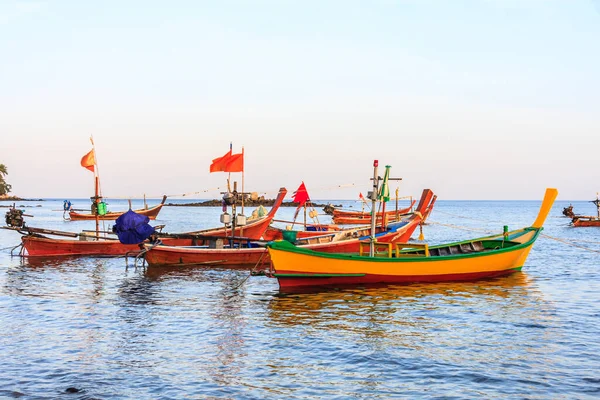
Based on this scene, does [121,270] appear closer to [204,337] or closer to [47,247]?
[47,247]

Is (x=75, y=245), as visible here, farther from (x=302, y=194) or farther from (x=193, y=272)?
(x=302, y=194)

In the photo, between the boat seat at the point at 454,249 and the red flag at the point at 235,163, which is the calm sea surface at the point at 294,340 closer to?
the boat seat at the point at 454,249

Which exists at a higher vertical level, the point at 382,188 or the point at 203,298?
the point at 382,188

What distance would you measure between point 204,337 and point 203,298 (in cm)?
650

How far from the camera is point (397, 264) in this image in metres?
24.3

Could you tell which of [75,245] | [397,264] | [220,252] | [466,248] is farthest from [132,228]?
[466,248]

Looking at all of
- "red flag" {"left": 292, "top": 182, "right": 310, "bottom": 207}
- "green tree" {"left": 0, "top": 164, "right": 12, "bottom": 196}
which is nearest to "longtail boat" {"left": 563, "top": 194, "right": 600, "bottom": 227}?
"red flag" {"left": 292, "top": 182, "right": 310, "bottom": 207}

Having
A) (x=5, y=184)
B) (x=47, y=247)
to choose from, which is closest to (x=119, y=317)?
(x=47, y=247)

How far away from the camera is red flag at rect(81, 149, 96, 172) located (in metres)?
37.2

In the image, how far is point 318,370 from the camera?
13.5 meters

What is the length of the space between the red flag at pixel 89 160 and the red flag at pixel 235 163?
389 inches

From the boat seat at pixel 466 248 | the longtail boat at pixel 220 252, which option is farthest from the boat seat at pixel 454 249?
the longtail boat at pixel 220 252

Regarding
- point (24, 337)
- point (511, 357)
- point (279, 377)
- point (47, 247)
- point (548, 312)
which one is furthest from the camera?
point (47, 247)

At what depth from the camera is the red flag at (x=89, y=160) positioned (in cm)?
3719
